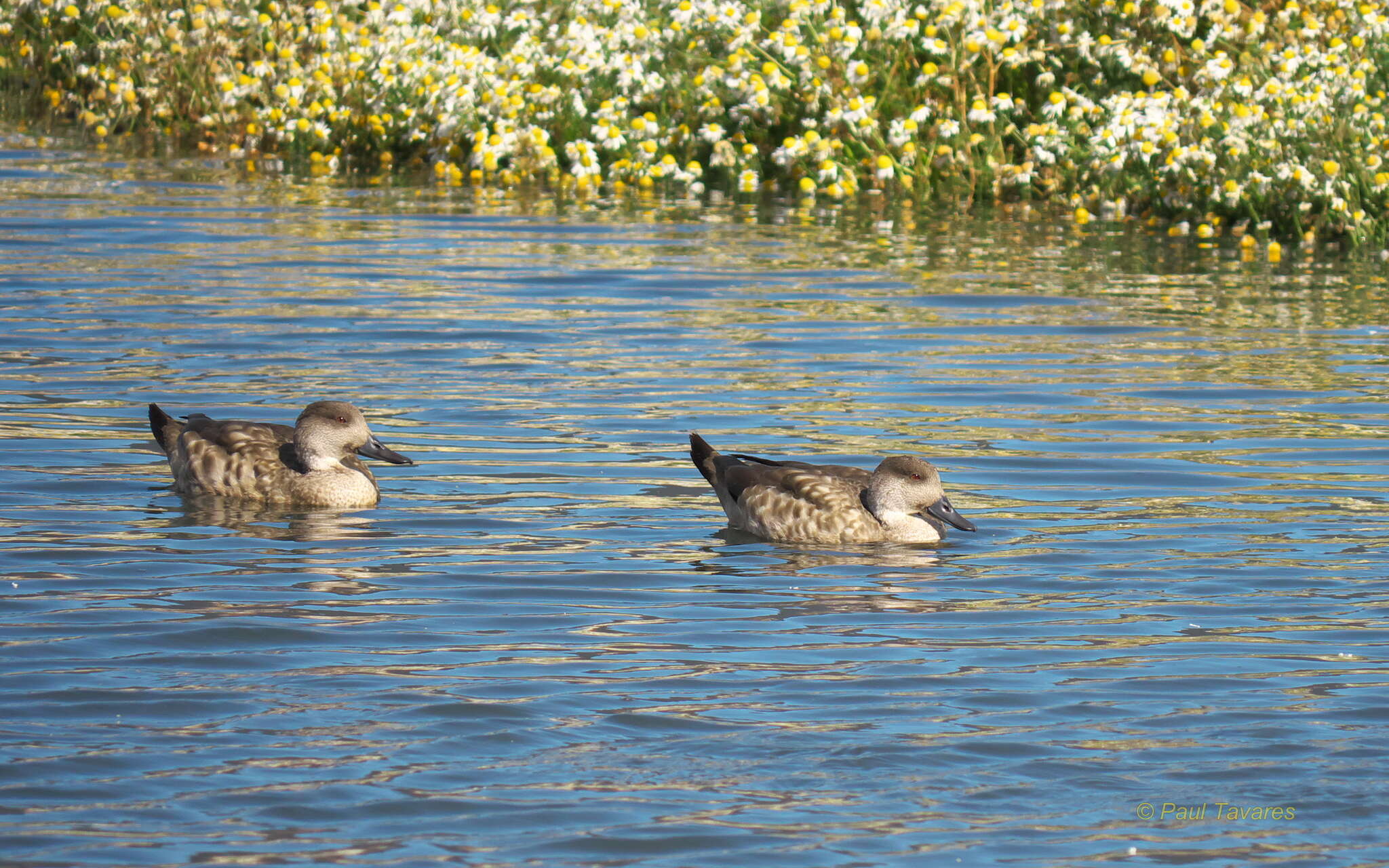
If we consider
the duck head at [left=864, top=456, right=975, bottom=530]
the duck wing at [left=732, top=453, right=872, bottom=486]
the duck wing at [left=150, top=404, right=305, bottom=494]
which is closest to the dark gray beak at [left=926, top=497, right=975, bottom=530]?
the duck head at [left=864, top=456, right=975, bottom=530]

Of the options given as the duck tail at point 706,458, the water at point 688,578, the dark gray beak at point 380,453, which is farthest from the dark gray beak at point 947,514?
the dark gray beak at point 380,453

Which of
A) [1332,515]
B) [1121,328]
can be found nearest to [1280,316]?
[1121,328]

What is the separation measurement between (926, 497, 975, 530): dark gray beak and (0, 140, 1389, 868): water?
120 millimetres

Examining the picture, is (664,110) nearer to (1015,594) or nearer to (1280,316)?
(1280,316)

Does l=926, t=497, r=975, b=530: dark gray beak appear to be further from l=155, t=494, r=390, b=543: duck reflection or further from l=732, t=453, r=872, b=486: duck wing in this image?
l=155, t=494, r=390, b=543: duck reflection

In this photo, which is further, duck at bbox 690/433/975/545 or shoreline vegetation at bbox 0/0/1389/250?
shoreline vegetation at bbox 0/0/1389/250

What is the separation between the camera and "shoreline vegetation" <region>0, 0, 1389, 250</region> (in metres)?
18.3

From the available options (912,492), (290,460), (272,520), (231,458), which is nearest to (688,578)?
(912,492)

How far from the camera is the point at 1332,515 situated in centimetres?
999

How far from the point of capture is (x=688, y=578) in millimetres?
9055

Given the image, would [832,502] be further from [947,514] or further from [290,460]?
[290,460]

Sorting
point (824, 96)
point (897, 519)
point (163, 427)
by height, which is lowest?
point (897, 519)

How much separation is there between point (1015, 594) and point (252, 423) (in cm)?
398

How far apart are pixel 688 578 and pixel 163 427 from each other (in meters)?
3.15
